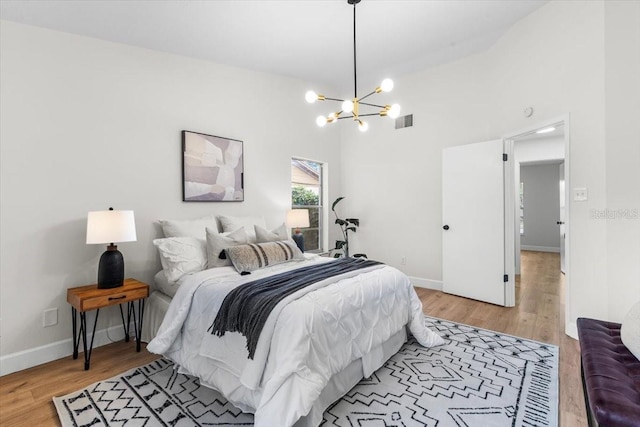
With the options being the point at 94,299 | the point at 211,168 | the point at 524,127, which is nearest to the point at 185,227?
the point at 211,168

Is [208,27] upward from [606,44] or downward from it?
upward

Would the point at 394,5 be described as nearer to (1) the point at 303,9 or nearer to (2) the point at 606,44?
(1) the point at 303,9

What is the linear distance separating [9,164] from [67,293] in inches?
44.7

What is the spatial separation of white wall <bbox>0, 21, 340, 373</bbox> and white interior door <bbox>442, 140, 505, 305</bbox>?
10.2 feet

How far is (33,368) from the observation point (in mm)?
2455

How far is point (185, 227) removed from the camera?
311cm

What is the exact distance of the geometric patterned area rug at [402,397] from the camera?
70.9 inches

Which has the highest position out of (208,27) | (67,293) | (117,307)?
(208,27)

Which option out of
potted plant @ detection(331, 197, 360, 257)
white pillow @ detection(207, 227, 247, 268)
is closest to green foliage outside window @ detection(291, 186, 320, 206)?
potted plant @ detection(331, 197, 360, 257)

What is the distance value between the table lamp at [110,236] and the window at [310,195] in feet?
8.21

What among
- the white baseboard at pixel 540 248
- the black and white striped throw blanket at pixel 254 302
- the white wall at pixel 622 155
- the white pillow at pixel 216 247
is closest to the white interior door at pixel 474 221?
the white wall at pixel 622 155

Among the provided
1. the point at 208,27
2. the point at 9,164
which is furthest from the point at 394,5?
the point at 9,164

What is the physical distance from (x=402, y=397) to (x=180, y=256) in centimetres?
214

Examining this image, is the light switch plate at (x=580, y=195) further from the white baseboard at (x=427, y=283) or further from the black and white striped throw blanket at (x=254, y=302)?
the black and white striped throw blanket at (x=254, y=302)
